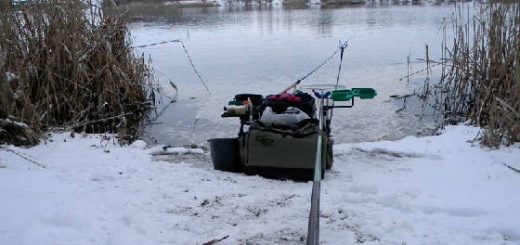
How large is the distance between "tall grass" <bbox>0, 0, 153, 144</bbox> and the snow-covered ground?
0.76m

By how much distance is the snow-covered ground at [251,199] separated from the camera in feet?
9.00

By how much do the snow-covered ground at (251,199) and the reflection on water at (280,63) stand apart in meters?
1.63

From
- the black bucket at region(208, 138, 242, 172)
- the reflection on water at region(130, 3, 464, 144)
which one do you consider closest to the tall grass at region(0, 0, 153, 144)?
the reflection on water at region(130, 3, 464, 144)

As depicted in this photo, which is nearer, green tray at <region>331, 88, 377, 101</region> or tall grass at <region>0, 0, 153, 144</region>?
green tray at <region>331, 88, 377, 101</region>

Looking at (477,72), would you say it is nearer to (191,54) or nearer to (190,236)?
(190,236)

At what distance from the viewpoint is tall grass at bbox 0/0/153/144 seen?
4879 mm

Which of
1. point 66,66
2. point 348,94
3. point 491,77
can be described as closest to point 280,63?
point 491,77

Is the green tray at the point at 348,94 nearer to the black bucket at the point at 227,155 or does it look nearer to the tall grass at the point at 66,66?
the black bucket at the point at 227,155

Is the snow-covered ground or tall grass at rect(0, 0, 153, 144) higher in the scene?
tall grass at rect(0, 0, 153, 144)

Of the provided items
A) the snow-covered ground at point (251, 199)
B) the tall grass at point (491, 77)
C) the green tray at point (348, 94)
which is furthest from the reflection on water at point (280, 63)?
the snow-covered ground at point (251, 199)

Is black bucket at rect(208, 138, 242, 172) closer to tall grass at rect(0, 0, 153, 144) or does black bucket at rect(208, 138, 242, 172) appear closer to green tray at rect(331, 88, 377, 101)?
green tray at rect(331, 88, 377, 101)

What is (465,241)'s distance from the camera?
2627 mm

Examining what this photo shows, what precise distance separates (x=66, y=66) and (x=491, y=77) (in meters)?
4.48

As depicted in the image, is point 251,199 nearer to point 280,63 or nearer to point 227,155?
point 227,155
